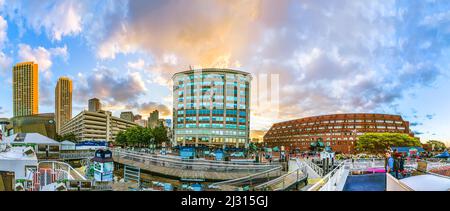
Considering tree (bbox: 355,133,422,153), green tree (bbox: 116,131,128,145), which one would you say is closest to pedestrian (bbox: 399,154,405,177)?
tree (bbox: 355,133,422,153)

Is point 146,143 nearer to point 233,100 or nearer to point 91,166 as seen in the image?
point 91,166

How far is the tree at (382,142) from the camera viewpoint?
7.48 feet

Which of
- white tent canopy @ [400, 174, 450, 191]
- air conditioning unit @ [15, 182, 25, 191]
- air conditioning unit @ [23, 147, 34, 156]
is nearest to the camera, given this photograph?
white tent canopy @ [400, 174, 450, 191]

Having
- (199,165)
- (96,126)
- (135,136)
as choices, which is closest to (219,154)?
(199,165)

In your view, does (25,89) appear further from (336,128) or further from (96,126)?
(336,128)

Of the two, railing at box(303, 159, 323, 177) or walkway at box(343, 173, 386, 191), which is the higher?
railing at box(303, 159, 323, 177)

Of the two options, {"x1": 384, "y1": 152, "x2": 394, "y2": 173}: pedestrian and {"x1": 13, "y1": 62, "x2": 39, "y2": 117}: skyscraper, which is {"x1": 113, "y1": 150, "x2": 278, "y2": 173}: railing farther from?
{"x1": 384, "y1": 152, "x2": 394, "y2": 173}: pedestrian

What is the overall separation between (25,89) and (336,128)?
9.89 feet

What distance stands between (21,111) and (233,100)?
1.98 m

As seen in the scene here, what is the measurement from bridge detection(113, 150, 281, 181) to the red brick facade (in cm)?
38

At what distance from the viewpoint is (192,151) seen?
2.72 m

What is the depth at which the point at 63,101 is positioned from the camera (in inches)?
86.5

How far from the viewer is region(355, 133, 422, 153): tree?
2281mm
